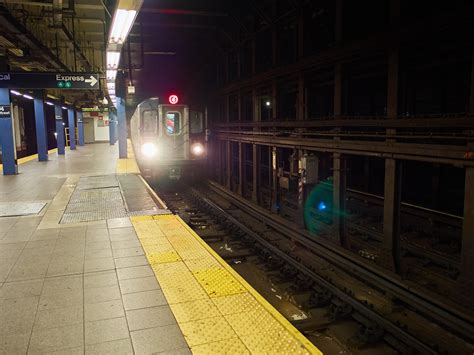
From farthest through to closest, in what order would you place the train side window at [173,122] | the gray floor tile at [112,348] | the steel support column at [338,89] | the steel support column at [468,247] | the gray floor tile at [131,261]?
the train side window at [173,122]
the steel support column at [338,89]
the gray floor tile at [131,261]
the steel support column at [468,247]
the gray floor tile at [112,348]

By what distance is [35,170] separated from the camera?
14.5m

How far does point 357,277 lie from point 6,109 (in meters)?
12.2

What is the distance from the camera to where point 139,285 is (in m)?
3.97

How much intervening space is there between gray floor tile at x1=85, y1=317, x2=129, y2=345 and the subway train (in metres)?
9.87

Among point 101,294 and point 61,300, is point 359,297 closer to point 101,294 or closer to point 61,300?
point 101,294

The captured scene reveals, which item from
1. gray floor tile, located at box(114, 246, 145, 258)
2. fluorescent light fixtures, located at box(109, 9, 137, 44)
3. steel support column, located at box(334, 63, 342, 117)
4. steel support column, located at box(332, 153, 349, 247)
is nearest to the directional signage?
fluorescent light fixtures, located at box(109, 9, 137, 44)

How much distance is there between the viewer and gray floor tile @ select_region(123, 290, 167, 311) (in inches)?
138

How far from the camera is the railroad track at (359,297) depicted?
3.93 m

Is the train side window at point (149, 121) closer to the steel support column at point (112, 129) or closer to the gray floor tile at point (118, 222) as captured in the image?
the gray floor tile at point (118, 222)

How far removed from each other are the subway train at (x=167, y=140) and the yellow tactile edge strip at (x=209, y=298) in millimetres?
7349

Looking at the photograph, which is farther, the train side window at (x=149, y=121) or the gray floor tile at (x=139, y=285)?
the train side window at (x=149, y=121)

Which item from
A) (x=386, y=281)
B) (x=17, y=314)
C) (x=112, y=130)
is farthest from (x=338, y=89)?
(x=112, y=130)

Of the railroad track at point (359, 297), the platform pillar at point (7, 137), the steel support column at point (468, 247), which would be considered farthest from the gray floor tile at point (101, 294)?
the platform pillar at point (7, 137)

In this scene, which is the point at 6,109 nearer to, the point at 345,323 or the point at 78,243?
the point at 78,243
